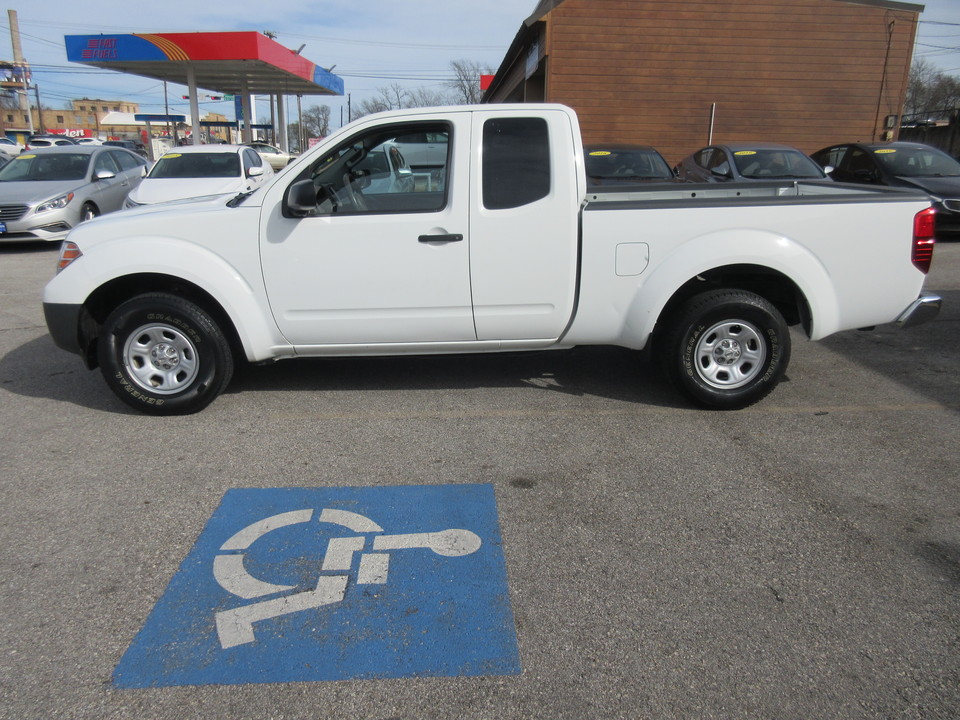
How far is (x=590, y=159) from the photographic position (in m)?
11.6

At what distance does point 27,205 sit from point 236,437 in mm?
9652

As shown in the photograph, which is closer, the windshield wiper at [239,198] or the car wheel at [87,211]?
the windshield wiper at [239,198]

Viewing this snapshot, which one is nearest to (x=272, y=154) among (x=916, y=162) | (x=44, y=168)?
(x=44, y=168)

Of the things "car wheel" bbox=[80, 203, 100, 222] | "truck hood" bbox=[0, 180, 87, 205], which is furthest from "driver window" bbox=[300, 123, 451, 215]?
"car wheel" bbox=[80, 203, 100, 222]

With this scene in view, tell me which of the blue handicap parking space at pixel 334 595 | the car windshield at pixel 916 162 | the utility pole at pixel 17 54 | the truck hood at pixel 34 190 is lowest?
the blue handicap parking space at pixel 334 595

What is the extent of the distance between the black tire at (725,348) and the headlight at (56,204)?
11.0m

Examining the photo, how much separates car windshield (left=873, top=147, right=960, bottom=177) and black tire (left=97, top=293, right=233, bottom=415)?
38.1 ft

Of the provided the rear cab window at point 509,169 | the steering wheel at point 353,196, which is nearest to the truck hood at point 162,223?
the steering wheel at point 353,196

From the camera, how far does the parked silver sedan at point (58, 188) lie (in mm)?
11742

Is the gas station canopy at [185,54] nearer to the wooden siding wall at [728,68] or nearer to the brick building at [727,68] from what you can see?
the brick building at [727,68]

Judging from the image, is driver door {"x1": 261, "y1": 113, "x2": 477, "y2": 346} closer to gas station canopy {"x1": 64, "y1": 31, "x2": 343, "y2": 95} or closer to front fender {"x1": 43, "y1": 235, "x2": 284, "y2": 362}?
front fender {"x1": 43, "y1": 235, "x2": 284, "y2": 362}

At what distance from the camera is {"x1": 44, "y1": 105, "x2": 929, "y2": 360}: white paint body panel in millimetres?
4605

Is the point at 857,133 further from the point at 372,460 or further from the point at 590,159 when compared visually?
the point at 372,460

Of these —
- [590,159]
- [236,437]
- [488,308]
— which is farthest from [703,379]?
[590,159]
